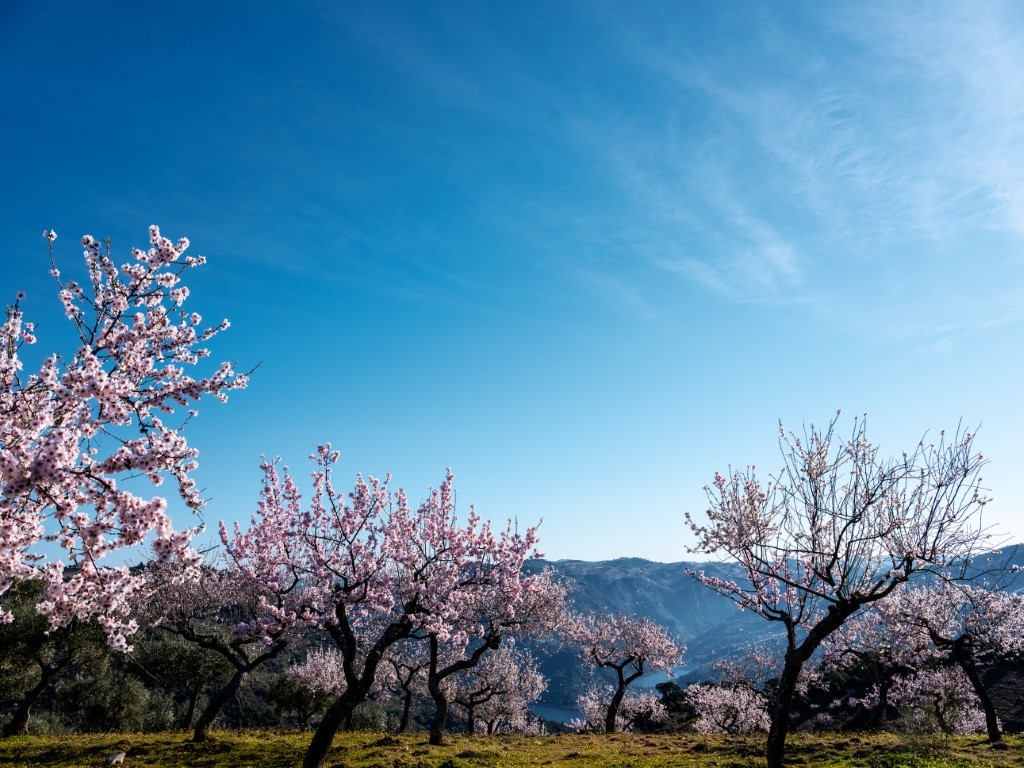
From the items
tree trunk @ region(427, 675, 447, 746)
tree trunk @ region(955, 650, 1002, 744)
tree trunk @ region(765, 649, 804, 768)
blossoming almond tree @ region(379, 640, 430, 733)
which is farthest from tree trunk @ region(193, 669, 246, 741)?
tree trunk @ region(955, 650, 1002, 744)

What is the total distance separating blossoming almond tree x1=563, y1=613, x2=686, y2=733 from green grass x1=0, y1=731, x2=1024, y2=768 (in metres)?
11.8

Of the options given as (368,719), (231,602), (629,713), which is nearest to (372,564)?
(231,602)

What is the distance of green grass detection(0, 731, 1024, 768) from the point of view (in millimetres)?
19453

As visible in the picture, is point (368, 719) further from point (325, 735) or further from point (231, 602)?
point (325, 735)

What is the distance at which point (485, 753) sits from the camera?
22547 millimetres

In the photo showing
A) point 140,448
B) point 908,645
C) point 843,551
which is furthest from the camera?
point 908,645

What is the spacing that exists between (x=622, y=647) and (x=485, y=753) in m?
28.8

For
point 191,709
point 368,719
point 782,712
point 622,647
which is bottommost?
point 368,719

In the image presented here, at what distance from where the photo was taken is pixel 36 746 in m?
23.0

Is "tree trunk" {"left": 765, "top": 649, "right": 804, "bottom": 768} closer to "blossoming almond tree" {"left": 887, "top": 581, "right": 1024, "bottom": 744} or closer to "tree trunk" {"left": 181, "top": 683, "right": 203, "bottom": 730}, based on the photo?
"blossoming almond tree" {"left": 887, "top": 581, "right": 1024, "bottom": 744}

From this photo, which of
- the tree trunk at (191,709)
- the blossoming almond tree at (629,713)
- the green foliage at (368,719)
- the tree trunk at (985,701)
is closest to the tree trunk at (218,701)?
the tree trunk at (191,709)

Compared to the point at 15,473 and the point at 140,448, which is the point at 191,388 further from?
the point at 15,473

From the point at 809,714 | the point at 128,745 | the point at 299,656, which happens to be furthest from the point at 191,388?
the point at 299,656

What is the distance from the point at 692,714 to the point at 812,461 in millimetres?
70701
